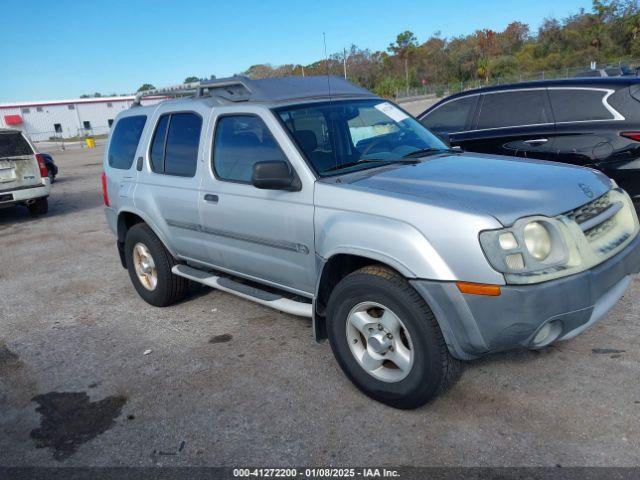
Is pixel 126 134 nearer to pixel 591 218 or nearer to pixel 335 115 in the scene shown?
pixel 335 115

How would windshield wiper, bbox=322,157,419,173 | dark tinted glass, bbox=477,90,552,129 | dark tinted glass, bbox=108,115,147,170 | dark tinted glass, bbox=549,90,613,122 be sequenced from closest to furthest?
windshield wiper, bbox=322,157,419,173 → dark tinted glass, bbox=108,115,147,170 → dark tinted glass, bbox=549,90,613,122 → dark tinted glass, bbox=477,90,552,129

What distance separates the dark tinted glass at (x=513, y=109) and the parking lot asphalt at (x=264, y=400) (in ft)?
8.12

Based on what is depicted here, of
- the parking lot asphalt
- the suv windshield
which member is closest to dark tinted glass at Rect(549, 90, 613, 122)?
the parking lot asphalt

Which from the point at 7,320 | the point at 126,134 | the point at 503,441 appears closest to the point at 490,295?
the point at 503,441

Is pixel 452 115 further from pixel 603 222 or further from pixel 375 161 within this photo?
pixel 603 222

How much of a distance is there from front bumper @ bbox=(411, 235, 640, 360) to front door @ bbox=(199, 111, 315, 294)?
3.34 feet

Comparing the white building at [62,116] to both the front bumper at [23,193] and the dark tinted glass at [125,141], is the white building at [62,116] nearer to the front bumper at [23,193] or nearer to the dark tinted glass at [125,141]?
the front bumper at [23,193]

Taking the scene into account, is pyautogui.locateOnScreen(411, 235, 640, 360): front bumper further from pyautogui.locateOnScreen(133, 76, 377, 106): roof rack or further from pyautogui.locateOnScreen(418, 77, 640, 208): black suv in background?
pyautogui.locateOnScreen(418, 77, 640, 208): black suv in background

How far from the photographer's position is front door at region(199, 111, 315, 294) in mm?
3613

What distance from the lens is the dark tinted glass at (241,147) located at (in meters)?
3.87

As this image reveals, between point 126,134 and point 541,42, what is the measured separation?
70307mm

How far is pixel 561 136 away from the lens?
6.16 metres

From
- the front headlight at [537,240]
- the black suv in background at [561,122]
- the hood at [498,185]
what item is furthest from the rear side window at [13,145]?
the front headlight at [537,240]

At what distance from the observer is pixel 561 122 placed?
244 inches
